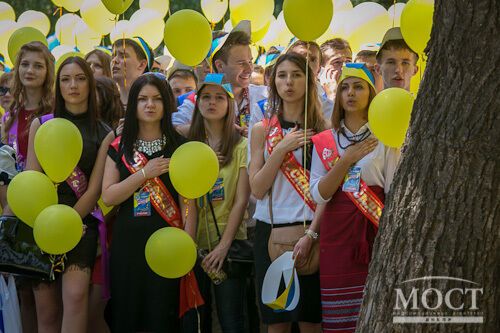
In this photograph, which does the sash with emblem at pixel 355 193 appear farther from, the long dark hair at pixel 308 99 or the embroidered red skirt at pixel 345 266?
the long dark hair at pixel 308 99

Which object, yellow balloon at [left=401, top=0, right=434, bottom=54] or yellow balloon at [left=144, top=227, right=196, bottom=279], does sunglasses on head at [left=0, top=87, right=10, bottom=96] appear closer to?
yellow balloon at [left=144, top=227, right=196, bottom=279]

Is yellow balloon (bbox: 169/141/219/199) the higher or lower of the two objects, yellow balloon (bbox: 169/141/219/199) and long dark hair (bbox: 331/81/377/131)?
the lower

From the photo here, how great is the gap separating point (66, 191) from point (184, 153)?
907 millimetres

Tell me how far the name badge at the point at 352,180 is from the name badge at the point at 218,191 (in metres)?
0.93

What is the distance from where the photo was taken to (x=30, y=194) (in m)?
5.18

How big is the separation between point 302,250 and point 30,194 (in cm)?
165

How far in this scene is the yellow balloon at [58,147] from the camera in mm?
5180

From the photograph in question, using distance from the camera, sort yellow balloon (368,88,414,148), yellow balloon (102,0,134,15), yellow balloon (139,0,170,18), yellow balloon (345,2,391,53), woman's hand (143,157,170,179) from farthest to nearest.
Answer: yellow balloon (139,0,170,18)
yellow balloon (345,2,391,53)
yellow balloon (102,0,134,15)
woman's hand (143,157,170,179)
yellow balloon (368,88,414,148)

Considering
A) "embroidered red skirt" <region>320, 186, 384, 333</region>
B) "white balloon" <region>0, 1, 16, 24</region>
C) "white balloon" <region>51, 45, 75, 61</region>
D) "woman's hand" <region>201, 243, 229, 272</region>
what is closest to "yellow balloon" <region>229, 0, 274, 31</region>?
"white balloon" <region>51, 45, 75, 61</region>

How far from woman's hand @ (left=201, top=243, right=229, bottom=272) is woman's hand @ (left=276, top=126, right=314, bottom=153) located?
0.76m

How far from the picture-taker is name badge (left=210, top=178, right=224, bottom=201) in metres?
5.52

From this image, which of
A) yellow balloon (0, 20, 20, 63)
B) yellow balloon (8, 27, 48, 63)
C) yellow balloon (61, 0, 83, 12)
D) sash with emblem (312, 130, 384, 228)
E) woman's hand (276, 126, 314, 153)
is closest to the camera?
sash with emblem (312, 130, 384, 228)

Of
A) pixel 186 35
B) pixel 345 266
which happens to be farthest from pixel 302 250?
Result: pixel 186 35

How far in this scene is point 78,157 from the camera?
5.31 metres
